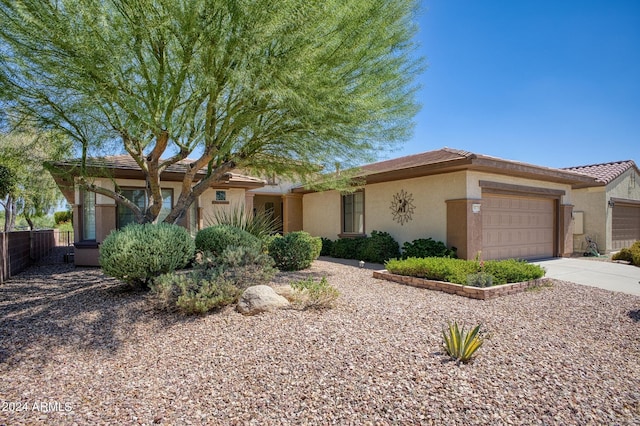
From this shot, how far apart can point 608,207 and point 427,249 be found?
405 inches

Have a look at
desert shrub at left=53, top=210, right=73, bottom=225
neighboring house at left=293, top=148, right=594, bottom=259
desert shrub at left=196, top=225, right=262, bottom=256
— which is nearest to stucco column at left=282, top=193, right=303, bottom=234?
neighboring house at left=293, top=148, right=594, bottom=259

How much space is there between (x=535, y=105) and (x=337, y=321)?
1377 cm

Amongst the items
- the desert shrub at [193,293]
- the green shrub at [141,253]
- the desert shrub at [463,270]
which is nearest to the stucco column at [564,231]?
the desert shrub at [463,270]

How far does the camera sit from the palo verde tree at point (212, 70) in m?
5.40

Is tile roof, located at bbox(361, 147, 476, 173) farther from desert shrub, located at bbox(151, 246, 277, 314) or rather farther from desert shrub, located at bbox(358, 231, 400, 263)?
desert shrub, located at bbox(151, 246, 277, 314)

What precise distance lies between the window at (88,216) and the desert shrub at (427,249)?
9988 mm

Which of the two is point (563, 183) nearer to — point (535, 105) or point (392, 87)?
point (535, 105)

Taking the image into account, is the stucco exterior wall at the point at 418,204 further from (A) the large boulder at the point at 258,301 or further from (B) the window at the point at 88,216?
(B) the window at the point at 88,216

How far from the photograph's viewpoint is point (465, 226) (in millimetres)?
10289

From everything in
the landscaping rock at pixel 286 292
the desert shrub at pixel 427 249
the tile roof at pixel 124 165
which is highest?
the tile roof at pixel 124 165

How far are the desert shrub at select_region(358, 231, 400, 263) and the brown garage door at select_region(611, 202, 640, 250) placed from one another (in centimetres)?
1075

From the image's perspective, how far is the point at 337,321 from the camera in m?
4.87

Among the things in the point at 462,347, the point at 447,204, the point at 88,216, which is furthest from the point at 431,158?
the point at 88,216

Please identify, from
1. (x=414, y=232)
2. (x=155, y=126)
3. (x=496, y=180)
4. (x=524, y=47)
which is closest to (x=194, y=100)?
(x=155, y=126)
